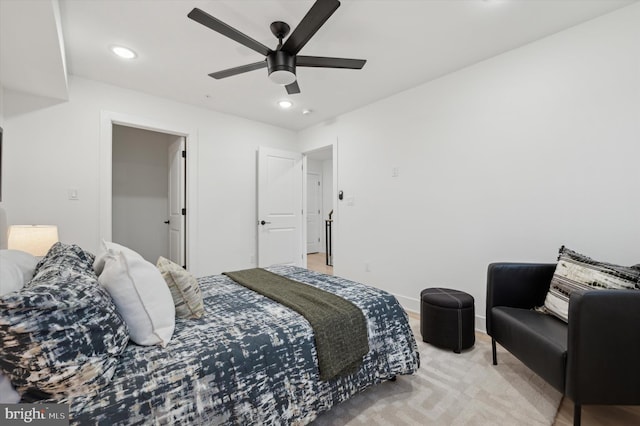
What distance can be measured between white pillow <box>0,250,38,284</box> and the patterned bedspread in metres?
0.66

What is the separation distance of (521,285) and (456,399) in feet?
3.06

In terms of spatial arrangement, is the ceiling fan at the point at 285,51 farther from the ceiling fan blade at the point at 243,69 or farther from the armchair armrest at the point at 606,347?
the armchair armrest at the point at 606,347

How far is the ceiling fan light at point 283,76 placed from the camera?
6.59 feet

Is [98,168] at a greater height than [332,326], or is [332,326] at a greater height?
[98,168]

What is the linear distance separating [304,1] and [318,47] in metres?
0.56

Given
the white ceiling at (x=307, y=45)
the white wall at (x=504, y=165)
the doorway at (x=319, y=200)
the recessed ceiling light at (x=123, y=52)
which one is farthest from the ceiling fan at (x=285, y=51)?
the doorway at (x=319, y=200)

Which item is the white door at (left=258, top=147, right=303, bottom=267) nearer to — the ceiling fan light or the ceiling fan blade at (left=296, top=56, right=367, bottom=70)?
the ceiling fan light

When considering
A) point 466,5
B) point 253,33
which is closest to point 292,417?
point 253,33

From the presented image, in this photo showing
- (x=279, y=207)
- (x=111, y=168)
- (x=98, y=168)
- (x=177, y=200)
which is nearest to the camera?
(x=98, y=168)

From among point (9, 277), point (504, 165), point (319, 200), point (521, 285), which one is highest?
point (504, 165)

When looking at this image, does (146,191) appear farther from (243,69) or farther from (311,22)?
(311,22)

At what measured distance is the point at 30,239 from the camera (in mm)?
2256

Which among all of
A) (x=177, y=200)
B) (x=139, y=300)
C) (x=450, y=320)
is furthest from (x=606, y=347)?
(x=177, y=200)

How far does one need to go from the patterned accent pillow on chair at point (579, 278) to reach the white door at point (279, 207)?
10.9 ft
